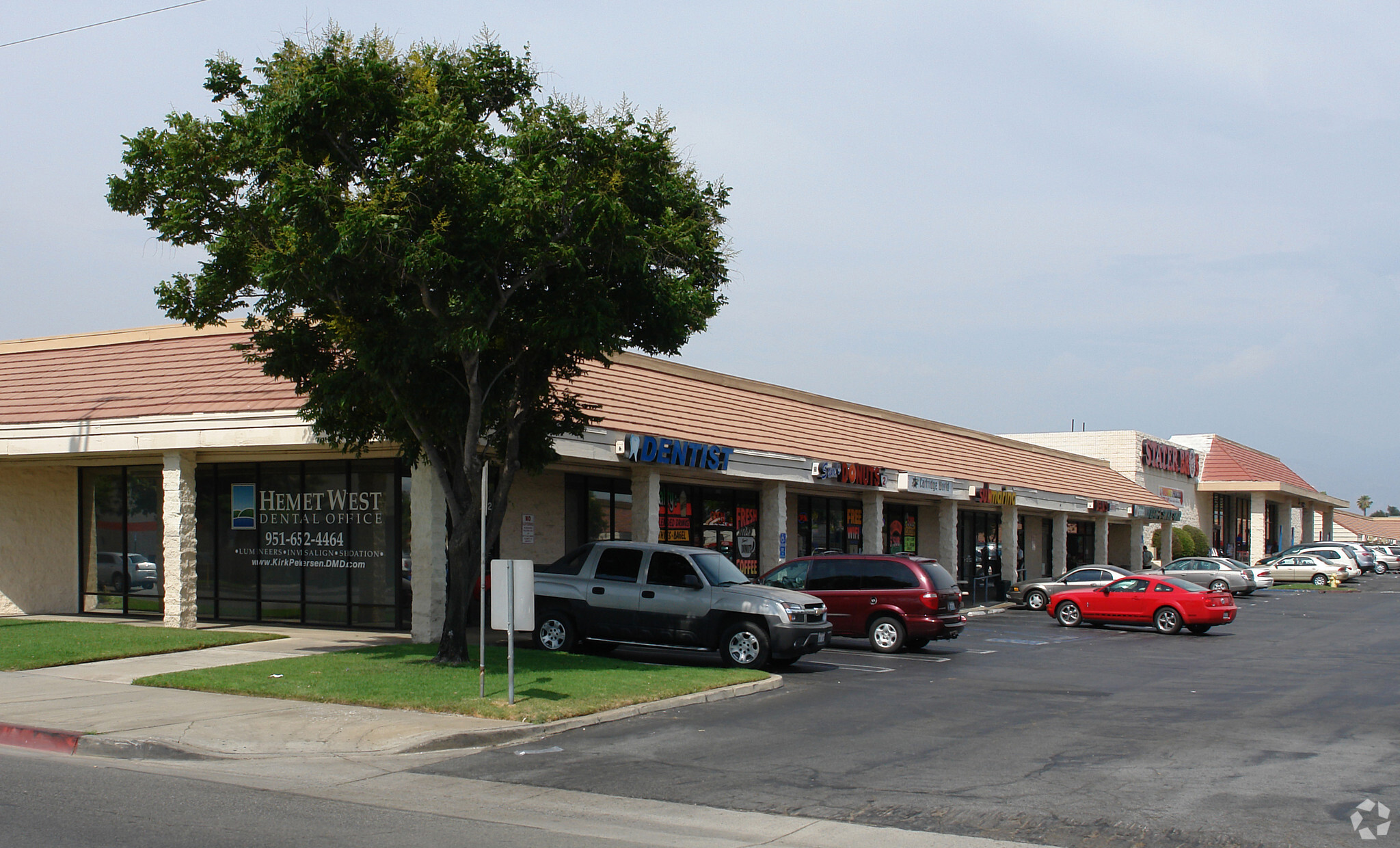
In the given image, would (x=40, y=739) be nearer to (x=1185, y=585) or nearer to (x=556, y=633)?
(x=556, y=633)

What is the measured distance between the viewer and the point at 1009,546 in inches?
1533

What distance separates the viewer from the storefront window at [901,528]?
35906mm

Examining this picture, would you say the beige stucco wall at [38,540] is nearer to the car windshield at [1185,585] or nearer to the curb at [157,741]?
the curb at [157,741]

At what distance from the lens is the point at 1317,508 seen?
8638cm

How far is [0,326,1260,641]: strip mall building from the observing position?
20.8 metres

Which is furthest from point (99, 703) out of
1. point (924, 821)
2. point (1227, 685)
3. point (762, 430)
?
point (762, 430)

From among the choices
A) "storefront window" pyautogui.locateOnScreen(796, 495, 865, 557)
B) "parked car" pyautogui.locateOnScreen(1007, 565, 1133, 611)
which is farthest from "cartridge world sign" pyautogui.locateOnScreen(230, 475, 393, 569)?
"parked car" pyautogui.locateOnScreen(1007, 565, 1133, 611)

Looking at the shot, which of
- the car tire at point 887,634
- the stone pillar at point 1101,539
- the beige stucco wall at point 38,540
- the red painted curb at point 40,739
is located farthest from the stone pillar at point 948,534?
the red painted curb at point 40,739

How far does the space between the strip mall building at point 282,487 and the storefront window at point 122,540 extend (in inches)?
1.5

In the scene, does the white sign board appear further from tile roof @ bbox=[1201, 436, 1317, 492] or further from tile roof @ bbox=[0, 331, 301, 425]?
tile roof @ bbox=[1201, 436, 1317, 492]

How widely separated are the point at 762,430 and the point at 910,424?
10.8m

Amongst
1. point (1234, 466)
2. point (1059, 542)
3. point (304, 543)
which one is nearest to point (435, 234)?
point (304, 543)

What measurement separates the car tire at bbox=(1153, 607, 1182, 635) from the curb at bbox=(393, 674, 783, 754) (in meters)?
14.4

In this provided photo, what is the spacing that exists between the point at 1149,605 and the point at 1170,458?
3541 centimetres
